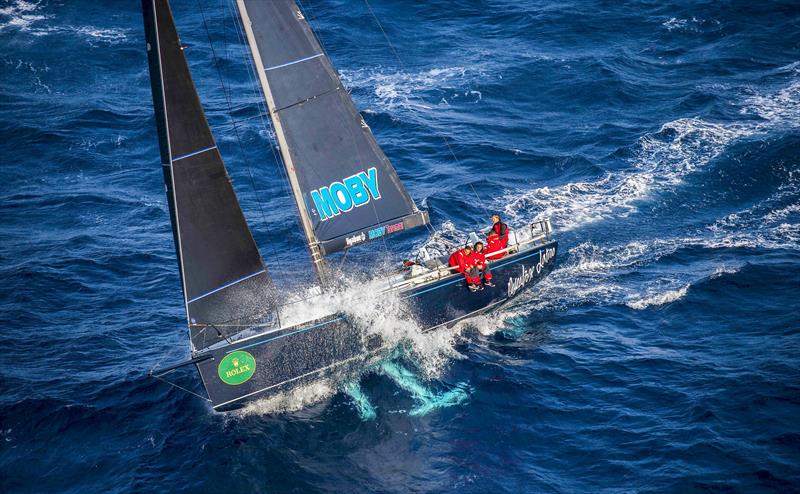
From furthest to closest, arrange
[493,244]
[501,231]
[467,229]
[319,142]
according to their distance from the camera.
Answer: [467,229] < [501,231] < [493,244] < [319,142]

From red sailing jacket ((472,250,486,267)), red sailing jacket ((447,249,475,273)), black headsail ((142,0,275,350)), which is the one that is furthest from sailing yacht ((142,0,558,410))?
red sailing jacket ((472,250,486,267))

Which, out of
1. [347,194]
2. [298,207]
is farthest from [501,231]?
[298,207]

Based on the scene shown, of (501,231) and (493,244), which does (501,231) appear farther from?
(493,244)

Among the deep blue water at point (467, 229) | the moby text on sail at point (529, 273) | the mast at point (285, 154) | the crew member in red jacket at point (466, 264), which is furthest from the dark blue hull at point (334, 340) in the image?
the mast at point (285, 154)

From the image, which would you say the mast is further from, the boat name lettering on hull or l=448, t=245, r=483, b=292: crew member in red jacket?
l=448, t=245, r=483, b=292: crew member in red jacket

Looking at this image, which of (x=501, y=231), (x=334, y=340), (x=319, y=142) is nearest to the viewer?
(x=319, y=142)

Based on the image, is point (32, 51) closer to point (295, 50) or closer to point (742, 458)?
point (295, 50)

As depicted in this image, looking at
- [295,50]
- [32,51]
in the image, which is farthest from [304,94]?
[32,51]
